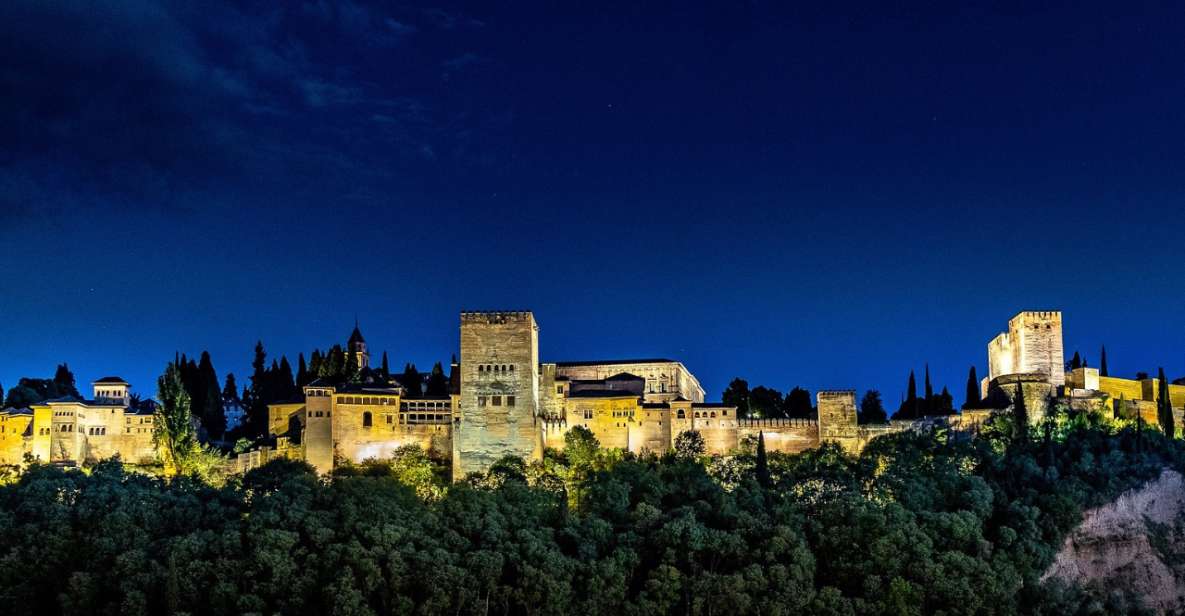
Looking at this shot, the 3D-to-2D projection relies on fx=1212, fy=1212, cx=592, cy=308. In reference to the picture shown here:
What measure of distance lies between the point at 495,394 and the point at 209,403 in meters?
20.9

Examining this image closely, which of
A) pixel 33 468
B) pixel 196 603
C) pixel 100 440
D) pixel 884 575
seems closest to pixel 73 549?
pixel 196 603

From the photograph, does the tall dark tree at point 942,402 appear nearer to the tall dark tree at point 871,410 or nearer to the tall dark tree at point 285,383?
the tall dark tree at point 871,410

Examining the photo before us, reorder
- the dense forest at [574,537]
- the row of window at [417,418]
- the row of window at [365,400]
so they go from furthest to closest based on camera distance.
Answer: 1. the row of window at [417,418]
2. the row of window at [365,400]
3. the dense forest at [574,537]

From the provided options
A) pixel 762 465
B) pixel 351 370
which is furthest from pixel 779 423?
pixel 351 370

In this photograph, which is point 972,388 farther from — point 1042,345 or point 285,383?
point 285,383

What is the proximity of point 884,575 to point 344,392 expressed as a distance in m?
26.1

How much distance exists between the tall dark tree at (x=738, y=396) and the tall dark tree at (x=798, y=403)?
252 centimetres

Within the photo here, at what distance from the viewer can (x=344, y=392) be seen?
56.7m

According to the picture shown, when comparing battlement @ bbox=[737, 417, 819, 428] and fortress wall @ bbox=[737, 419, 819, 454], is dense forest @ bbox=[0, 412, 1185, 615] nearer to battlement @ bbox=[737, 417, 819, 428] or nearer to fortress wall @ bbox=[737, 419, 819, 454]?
fortress wall @ bbox=[737, 419, 819, 454]

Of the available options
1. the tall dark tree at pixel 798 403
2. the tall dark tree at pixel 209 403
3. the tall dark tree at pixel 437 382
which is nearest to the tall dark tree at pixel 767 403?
the tall dark tree at pixel 798 403

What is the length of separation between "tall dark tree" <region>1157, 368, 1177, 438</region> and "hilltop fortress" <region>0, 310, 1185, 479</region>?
98 cm

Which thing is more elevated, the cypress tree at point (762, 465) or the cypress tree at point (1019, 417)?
the cypress tree at point (1019, 417)

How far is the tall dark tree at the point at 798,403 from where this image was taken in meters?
72.2

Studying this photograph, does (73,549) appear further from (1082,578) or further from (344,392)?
(1082,578)
